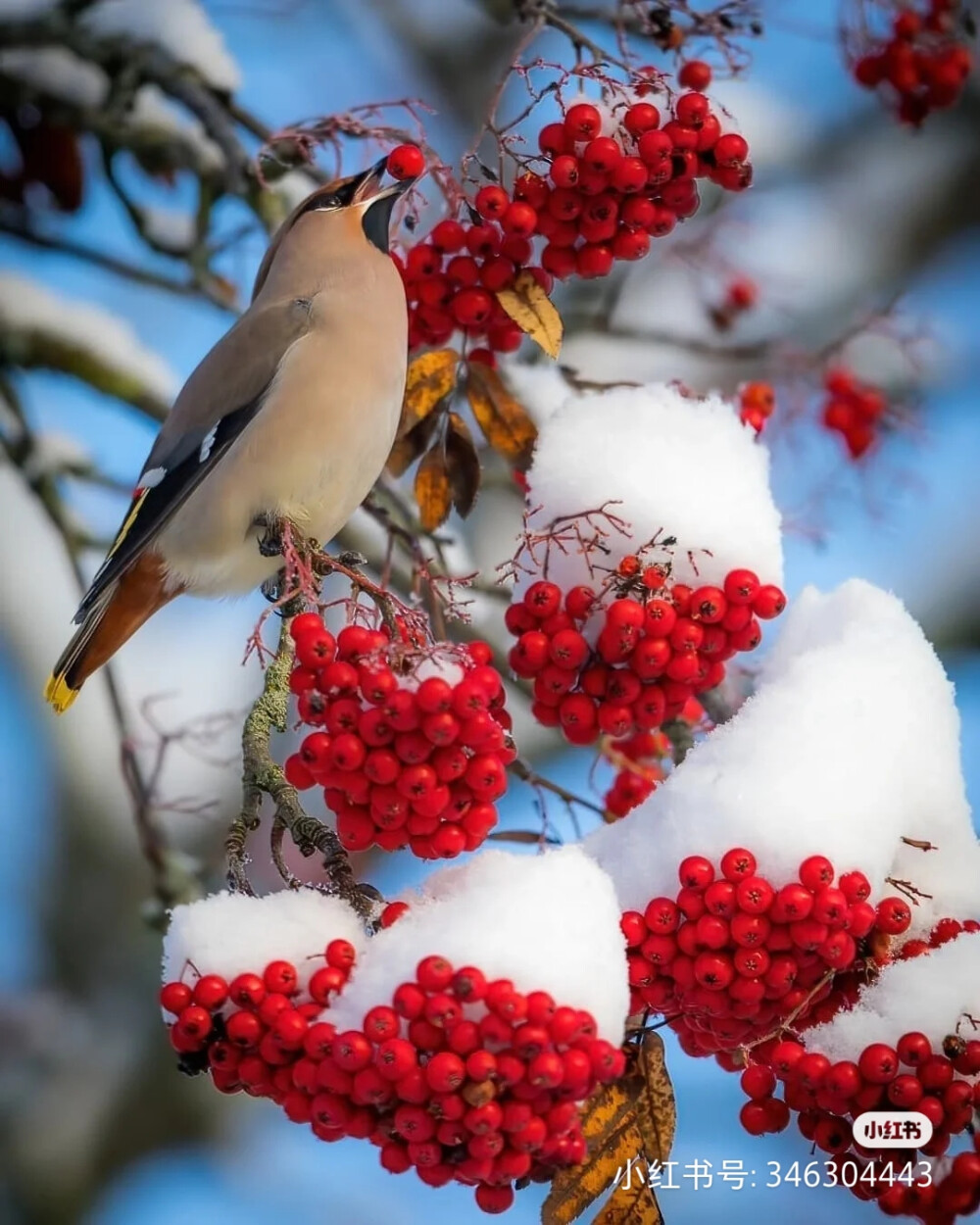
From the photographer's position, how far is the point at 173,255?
3279mm

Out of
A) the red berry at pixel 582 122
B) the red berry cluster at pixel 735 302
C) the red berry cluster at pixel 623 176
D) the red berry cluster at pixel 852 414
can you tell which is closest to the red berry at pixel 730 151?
the red berry cluster at pixel 623 176

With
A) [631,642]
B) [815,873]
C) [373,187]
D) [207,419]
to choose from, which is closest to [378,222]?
[373,187]

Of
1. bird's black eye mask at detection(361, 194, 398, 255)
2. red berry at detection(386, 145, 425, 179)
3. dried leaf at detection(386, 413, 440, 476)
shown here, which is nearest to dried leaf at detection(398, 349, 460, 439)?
dried leaf at detection(386, 413, 440, 476)

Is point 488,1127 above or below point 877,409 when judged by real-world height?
below

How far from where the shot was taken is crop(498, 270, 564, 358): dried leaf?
2121mm

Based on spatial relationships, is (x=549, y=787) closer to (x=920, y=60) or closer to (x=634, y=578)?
(x=634, y=578)

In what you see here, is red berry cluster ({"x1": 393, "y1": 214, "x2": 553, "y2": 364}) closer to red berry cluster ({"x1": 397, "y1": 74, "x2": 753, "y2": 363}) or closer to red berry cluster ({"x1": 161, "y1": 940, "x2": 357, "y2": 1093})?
red berry cluster ({"x1": 397, "y1": 74, "x2": 753, "y2": 363})

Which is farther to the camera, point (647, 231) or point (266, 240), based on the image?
point (266, 240)

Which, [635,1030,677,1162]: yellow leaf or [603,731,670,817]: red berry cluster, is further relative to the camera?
[603,731,670,817]: red berry cluster

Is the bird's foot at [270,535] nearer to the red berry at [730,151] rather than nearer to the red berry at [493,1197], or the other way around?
the red berry at [730,151]

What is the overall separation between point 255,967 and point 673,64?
1.65 meters

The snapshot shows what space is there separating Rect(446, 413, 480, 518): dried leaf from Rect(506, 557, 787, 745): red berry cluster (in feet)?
1.26

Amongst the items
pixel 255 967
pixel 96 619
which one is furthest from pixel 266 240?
pixel 255 967

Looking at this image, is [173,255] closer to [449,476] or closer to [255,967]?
[449,476]
